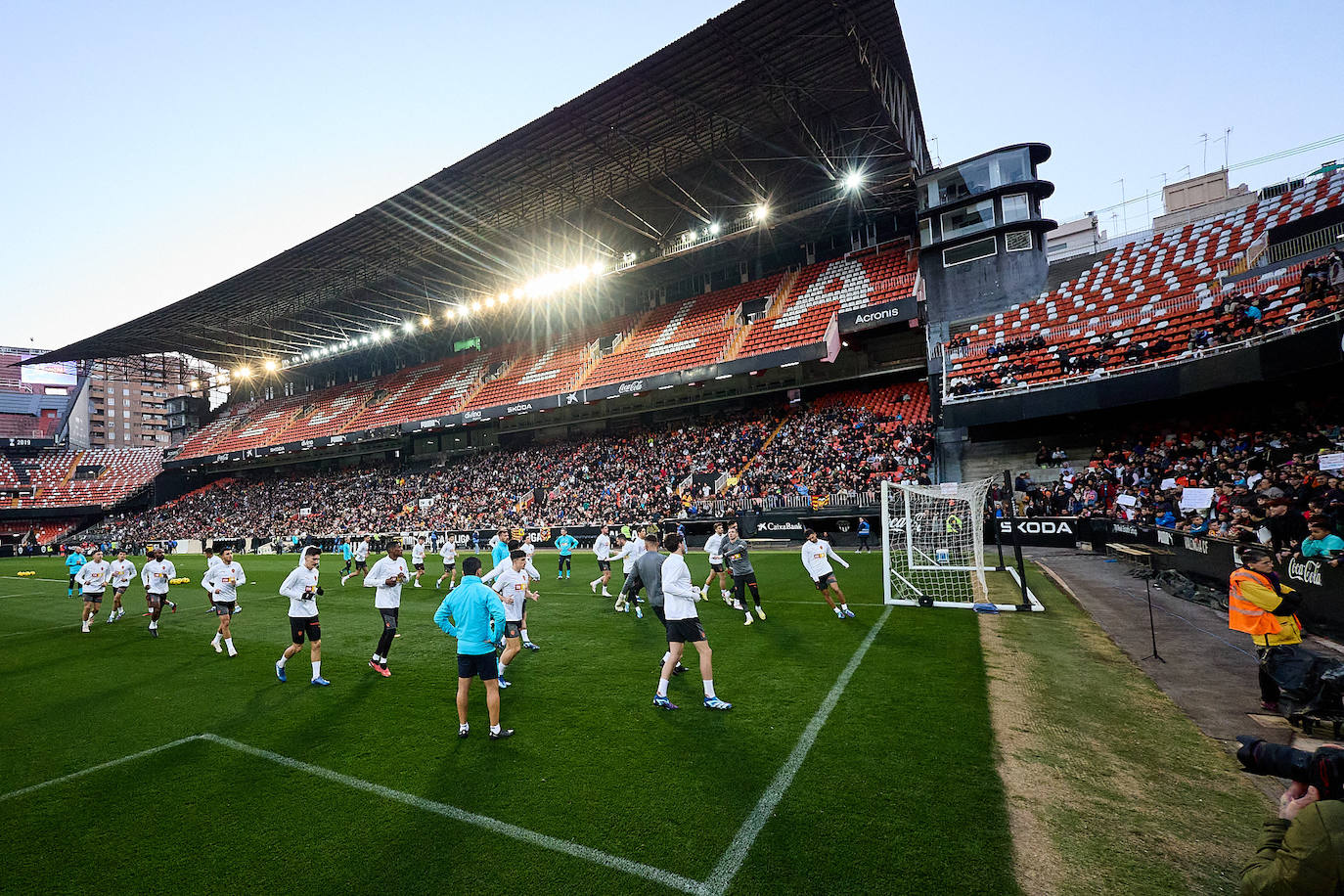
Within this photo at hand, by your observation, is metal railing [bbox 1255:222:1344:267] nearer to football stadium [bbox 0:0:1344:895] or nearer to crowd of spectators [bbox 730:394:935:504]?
football stadium [bbox 0:0:1344:895]

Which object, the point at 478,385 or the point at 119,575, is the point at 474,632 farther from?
the point at 478,385

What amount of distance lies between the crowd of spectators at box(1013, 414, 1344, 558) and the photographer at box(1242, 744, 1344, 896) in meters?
9.14

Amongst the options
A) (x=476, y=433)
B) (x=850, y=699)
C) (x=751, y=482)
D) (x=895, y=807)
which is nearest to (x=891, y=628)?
(x=850, y=699)

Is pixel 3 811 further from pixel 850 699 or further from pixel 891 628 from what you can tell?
pixel 891 628

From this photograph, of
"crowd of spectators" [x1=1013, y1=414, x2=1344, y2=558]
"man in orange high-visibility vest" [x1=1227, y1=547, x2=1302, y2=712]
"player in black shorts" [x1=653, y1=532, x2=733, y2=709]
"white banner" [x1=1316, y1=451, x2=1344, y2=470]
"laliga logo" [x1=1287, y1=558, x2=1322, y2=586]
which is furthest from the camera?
"white banner" [x1=1316, y1=451, x2=1344, y2=470]

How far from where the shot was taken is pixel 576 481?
1410 inches

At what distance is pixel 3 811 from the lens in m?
5.11

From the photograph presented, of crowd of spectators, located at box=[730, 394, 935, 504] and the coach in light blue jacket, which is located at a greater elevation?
crowd of spectators, located at box=[730, 394, 935, 504]

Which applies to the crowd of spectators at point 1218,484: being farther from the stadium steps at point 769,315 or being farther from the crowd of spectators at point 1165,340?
the stadium steps at point 769,315

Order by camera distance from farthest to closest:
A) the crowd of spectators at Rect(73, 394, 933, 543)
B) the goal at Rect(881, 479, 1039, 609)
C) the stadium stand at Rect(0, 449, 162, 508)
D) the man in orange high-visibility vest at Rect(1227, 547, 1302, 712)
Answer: the stadium stand at Rect(0, 449, 162, 508)
the crowd of spectators at Rect(73, 394, 933, 543)
the goal at Rect(881, 479, 1039, 609)
the man in orange high-visibility vest at Rect(1227, 547, 1302, 712)

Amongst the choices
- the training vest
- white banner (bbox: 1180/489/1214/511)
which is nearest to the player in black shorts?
the training vest

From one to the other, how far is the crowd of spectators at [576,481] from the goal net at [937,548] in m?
6.52

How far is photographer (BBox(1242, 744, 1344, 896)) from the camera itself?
247 cm

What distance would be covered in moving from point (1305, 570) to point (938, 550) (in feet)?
22.5
